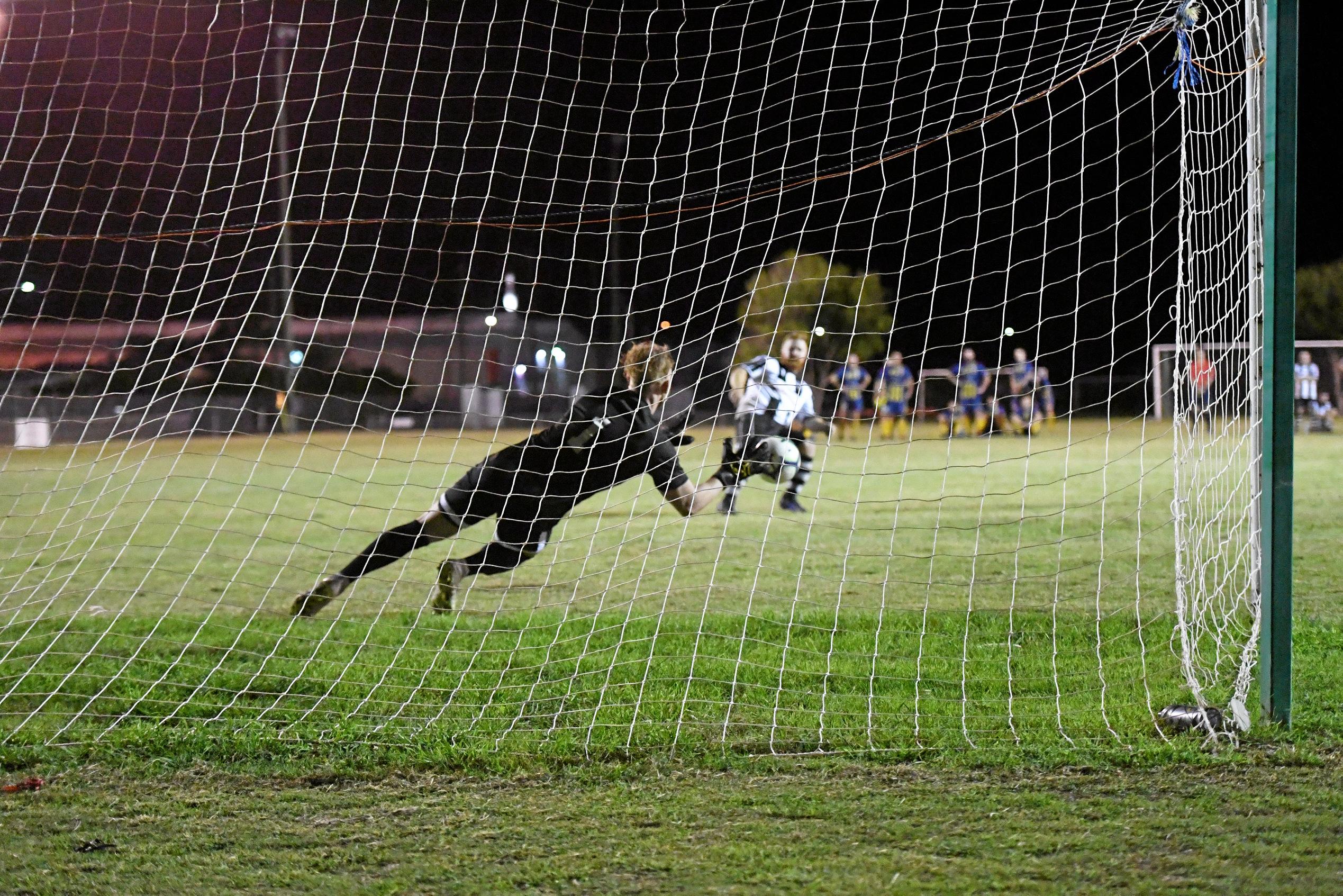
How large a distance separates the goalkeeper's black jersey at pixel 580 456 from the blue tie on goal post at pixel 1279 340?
9.52 ft

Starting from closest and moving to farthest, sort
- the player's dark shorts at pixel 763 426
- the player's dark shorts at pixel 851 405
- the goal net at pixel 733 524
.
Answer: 1. the goal net at pixel 733 524
2. the player's dark shorts at pixel 763 426
3. the player's dark shorts at pixel 851 405

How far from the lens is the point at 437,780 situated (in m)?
3.37

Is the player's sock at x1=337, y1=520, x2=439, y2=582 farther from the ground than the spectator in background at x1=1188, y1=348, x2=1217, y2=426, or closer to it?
closer to it

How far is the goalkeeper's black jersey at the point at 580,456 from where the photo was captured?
5.52 metres

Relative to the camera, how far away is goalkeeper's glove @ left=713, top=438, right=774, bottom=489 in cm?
641

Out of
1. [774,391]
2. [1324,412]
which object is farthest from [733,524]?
[1324,412]

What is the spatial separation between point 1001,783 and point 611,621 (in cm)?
263

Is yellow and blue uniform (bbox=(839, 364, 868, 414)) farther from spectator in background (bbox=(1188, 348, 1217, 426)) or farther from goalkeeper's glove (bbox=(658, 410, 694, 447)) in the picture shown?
spectator in background (bbox=(1188, 348, 1217, 426))

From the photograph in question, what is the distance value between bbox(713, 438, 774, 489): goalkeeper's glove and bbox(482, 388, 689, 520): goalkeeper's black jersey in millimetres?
699

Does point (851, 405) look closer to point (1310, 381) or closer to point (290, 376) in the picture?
point (1310, 381)

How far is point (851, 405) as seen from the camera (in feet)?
69.7

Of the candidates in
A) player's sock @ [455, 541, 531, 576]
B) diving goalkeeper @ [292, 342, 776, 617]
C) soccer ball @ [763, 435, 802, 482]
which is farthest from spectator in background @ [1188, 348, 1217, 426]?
player's sock @ [455, 541, 531, 576]

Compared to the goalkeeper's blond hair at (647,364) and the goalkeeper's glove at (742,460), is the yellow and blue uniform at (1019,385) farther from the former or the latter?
the goalkeeper's blond hair at (647,364)

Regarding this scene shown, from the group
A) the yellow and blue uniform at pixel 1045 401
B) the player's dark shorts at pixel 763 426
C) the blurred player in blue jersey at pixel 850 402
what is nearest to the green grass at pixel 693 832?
the player's dark shorts at pixel 763 426
